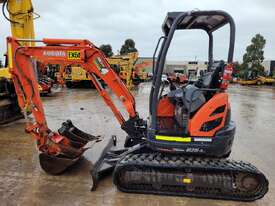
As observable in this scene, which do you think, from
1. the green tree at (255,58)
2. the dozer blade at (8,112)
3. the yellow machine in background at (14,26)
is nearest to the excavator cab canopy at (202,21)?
the yellow machine in background at (14,26)

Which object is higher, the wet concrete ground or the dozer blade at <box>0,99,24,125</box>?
the dozer blade at <box>0,99,24,125</box>

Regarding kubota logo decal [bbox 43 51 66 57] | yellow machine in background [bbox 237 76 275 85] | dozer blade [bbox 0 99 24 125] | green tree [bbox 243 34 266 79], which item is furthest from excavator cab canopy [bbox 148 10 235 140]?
green tree [bbox 243 34 266 79]

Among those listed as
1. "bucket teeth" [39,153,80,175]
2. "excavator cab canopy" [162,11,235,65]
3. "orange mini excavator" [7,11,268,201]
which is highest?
"excavator cab canopy" [162,11,235,65]

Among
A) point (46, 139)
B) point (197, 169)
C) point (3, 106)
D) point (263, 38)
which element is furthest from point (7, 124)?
point (263, 38)

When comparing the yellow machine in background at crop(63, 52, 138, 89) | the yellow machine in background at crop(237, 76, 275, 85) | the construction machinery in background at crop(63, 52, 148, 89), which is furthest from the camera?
the yellow machine in background at crop(237, 76, 275, 85)

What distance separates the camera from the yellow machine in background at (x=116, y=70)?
70.9ft

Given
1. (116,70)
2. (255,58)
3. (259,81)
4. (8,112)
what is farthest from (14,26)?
(255,58)

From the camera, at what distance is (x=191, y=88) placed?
4.11 meters

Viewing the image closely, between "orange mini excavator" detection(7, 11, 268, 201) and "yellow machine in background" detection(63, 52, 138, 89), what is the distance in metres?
16.7

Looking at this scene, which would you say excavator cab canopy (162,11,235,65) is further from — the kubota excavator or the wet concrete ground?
the kubota excavator

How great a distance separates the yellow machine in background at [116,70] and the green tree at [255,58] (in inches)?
1023

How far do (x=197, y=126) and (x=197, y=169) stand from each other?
592mm

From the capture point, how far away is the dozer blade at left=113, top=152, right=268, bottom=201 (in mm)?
3764

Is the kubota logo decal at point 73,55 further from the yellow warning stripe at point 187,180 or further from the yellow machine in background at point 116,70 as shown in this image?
the yellow machine in background at point 116,70
